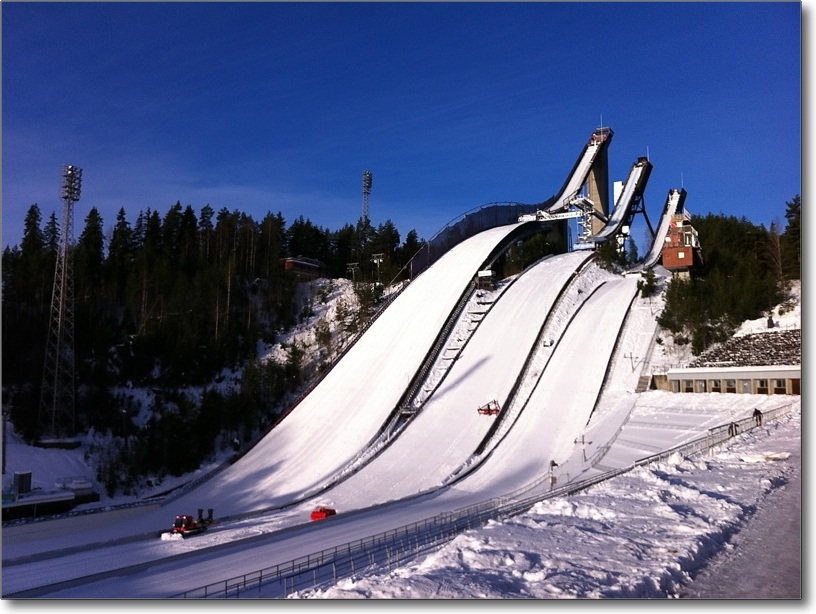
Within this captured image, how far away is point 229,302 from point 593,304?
11.8m

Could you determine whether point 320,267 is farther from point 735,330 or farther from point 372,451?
point 735,330

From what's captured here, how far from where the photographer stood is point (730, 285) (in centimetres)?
1648

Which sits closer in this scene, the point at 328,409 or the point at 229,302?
the point at 328,409

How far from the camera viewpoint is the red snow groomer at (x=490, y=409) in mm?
15153

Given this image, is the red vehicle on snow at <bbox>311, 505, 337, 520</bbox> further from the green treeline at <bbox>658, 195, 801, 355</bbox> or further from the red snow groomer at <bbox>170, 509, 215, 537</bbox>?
the green treeline at <bbox>658, 195, 801, 355</bbox>

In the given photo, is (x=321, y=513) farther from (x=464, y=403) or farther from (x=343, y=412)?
(x=464, y=403)

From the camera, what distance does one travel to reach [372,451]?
14203 millimetres

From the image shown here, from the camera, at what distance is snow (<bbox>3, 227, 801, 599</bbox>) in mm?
5105

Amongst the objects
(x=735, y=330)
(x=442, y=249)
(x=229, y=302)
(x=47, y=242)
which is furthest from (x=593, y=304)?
(x=47, y=242)

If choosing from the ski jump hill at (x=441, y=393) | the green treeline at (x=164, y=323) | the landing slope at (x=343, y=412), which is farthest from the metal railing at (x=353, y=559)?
the green treeline at (x=164, y=323)

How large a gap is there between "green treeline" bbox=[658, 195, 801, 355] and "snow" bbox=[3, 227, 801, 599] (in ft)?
1.77

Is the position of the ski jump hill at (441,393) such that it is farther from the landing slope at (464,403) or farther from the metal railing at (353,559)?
the metal railing at (353,559)

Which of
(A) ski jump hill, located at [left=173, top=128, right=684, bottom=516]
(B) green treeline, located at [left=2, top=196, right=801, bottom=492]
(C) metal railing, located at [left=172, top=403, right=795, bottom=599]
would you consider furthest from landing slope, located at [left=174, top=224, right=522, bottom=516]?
(C) metal railing, located at [left=172, top=403, right=795, bottom=599]

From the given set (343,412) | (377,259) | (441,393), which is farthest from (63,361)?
(377,259)
